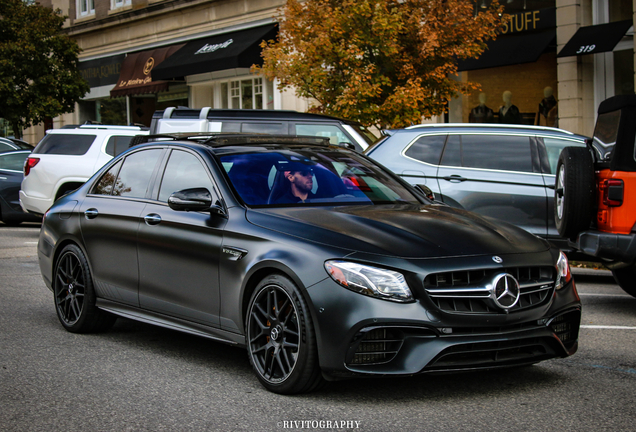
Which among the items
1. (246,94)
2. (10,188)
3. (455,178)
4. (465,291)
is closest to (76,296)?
(465,291)

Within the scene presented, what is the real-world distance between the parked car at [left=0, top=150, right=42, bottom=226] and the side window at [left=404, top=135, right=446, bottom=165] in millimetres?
10410

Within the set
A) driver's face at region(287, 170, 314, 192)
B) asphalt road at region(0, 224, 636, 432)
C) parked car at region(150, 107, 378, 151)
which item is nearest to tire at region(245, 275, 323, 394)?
asphalt road at region(0, 224, 636, 432)

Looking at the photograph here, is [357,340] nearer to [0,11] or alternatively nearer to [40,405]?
[40,405]

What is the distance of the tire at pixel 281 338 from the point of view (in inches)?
183

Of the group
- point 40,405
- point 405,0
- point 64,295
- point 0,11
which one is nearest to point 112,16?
point 0,11

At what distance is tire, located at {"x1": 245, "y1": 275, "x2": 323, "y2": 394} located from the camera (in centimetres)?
465

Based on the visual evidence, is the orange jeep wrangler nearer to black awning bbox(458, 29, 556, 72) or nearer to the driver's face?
the driver's face

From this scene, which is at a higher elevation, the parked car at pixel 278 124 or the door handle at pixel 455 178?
the parked car at pixel 278 124

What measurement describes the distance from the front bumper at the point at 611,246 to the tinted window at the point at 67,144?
35.1ft

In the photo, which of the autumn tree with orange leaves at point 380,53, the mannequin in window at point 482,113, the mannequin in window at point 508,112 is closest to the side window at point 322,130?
the autumn tree with orange leaves at point 380,53

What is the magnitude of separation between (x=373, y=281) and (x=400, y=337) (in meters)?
0.34

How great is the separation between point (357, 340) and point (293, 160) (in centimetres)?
184

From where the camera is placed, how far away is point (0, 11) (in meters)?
30.3

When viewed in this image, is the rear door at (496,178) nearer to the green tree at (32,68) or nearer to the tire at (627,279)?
the tire at (627,279)
